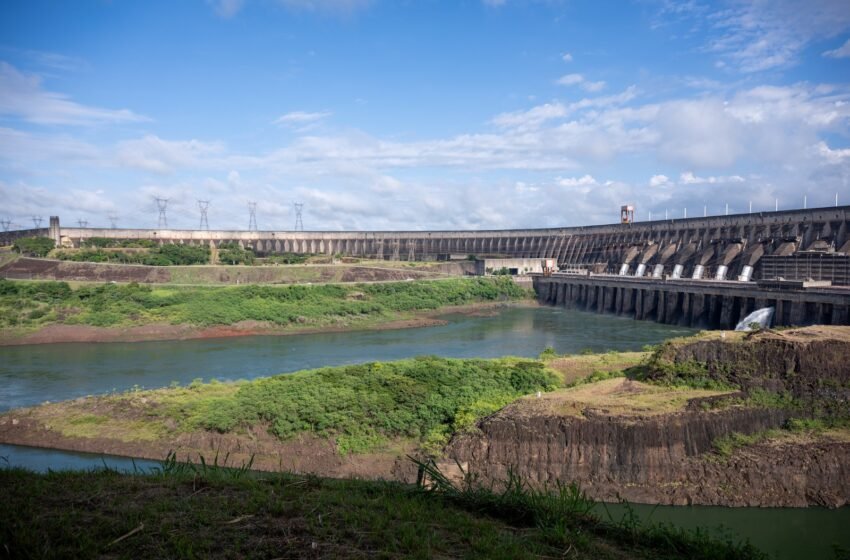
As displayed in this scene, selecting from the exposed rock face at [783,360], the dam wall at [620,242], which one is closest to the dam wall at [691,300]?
the dam wall at [620,242]

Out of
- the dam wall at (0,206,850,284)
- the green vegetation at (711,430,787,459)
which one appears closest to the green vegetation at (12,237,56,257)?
the dam wall at (0,206,850,284)

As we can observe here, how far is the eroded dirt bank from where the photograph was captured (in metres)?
17.8

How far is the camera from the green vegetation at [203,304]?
165ft

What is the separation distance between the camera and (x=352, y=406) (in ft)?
75.4

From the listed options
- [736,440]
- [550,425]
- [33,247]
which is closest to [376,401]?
[550,425]

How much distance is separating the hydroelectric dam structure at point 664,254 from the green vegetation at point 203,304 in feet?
62.3

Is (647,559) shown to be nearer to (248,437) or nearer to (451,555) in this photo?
(451,555)

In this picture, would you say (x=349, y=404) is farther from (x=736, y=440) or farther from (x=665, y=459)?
(x=736, y=440)

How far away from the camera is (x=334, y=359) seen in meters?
39.8

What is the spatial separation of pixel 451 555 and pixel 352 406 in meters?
16.4

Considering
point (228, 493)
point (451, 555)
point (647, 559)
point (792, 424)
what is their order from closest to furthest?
1. point (451, 555)
2. point (647, 559)
3. point (228, 493)
4. point (792, 424)

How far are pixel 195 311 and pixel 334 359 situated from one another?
17896 mm

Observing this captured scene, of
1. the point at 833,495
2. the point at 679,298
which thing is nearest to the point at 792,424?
the point at 833,495

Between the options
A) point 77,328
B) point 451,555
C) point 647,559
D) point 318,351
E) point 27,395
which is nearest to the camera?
point 451,555
